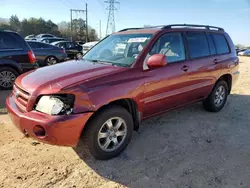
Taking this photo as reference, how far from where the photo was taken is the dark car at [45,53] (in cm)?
1105

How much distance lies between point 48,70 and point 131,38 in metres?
1.48

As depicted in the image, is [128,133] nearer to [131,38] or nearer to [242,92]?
[131,38]

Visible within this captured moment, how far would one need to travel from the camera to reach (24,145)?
11.9 ft

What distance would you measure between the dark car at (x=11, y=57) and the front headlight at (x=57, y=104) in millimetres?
4613

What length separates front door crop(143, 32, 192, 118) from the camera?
3.65 m

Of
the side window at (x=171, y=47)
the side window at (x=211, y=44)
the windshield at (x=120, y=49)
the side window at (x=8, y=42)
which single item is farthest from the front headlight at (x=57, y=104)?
the side window at (x=8, y=42)

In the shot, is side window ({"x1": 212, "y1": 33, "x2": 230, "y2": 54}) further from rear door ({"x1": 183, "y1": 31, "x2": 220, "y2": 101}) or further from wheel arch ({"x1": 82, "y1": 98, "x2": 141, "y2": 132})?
wheel arch ({"x1": 82, "y1": 98, "x2": 141, "y2": 132})

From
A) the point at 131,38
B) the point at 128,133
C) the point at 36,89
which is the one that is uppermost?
the point at 131,38

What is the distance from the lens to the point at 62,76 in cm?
315

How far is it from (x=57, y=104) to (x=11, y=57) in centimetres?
479

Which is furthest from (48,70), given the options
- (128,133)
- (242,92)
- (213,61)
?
(242,92)

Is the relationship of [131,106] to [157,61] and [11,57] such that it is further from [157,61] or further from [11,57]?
[11,57]

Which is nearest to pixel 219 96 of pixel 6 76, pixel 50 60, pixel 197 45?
pixel 197 45

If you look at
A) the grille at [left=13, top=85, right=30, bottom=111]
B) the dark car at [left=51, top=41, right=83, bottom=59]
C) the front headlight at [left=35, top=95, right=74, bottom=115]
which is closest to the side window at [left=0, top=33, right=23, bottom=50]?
the grille at [left=13, top=85, right=30, bottom=111]
